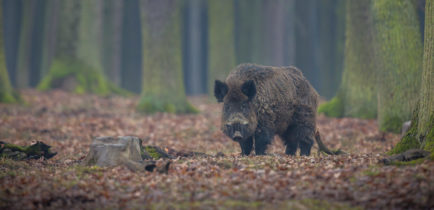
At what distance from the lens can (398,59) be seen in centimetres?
1302

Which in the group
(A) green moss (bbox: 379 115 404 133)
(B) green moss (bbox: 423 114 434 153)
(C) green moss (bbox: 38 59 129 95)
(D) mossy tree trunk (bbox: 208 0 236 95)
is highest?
(D) mossy tree trunk (bbox: 208 0 236 95)

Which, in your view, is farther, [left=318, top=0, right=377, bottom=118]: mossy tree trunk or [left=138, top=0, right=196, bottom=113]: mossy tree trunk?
[left=138, top=0, right=196, bottom=113]: mossy tree trunk

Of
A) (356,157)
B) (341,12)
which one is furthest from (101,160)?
(341,12)

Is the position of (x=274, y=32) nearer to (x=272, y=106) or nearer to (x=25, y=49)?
(x=25, y=49)

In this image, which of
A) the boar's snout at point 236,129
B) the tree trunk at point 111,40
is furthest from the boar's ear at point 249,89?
the tree trunk at point 111,40

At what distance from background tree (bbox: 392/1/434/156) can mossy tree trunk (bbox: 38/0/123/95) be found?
55.7 feet

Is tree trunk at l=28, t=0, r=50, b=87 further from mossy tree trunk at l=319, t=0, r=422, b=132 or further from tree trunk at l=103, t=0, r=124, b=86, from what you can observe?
mossy tree trunk at l=319, t=0, r=422, b=132

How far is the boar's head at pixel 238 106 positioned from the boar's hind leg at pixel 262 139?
0.96 ft

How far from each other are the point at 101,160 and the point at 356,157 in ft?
15.5

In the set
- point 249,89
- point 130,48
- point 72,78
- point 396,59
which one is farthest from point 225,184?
point 130,48

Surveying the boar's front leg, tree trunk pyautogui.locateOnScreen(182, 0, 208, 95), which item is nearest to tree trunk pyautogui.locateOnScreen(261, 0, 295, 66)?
tree trunk pyautogui.locateOnScreen(182, 0, 208, 95)

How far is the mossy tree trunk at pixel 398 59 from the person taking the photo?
508 inches

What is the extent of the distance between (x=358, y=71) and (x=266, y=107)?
24.9 feet

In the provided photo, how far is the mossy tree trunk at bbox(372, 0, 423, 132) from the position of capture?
508 inches
